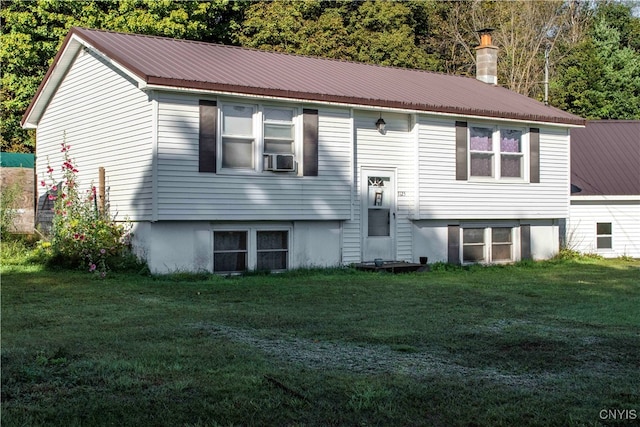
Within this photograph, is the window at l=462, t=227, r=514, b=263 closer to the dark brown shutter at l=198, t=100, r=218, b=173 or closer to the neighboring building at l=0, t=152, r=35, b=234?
the dark brown shutter at l=198, t=100, r=218, b=173

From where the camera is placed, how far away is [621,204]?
2145 centimetres

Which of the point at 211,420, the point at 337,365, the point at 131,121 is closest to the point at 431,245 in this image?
the point at 131,121

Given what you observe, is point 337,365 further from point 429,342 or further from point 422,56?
point 422,56

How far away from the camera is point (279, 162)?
14.1 metres

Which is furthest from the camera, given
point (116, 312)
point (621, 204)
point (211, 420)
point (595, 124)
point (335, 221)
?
point (595, 124)

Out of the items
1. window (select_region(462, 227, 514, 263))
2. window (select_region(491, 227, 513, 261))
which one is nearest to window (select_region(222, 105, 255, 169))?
window (select_region(462, 227, 514, 263))

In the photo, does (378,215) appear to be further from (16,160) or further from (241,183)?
(16,160)

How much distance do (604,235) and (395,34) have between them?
47.2 ft

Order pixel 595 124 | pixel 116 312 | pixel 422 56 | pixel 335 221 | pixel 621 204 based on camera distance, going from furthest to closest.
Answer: pixel 422 56 → pixel 595 124 → pixel 621 204 → pixel 335 221 → pixel 116 312

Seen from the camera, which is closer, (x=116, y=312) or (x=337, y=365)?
(x=337, y=365)

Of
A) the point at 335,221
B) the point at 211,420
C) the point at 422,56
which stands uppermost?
the point at 422,56

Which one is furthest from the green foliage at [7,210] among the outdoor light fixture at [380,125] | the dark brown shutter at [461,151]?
the dark brown shutter at [461,151]

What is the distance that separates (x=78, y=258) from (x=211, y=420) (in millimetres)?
9623

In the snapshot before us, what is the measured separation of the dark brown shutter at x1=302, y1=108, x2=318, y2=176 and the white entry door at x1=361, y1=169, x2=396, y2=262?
1.56 m
